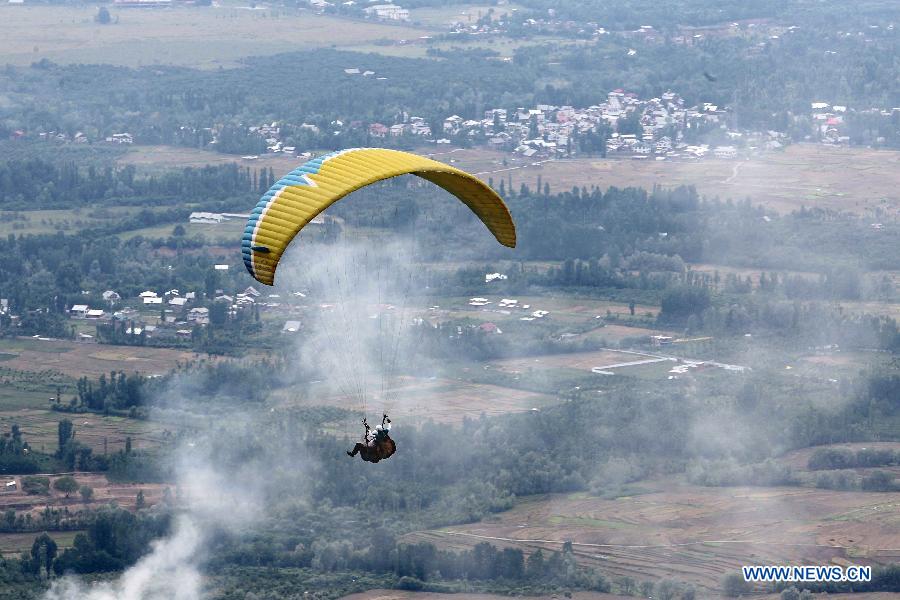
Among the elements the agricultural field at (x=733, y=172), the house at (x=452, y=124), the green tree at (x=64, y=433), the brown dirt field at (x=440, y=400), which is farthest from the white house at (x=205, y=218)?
the green tree at (x=64, y=433)

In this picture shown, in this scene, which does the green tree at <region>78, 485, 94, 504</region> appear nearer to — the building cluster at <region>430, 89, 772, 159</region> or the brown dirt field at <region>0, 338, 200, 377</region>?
the brown dirt field at <region>0, 338, 200, 377</region>

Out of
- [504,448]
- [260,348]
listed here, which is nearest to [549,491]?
[504,448]

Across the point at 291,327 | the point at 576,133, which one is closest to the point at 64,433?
the point at 291,327

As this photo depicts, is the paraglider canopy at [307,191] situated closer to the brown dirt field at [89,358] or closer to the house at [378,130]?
the brown dirt field at [89,358]

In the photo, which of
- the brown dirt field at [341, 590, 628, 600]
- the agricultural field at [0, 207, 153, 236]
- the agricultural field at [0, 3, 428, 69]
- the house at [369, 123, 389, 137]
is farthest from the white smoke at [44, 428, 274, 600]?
the agricultural field at [0, 3, 428, 69]

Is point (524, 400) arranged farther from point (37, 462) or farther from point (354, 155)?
point (354, 155)

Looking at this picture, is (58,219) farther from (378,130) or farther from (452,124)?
(452,124)
